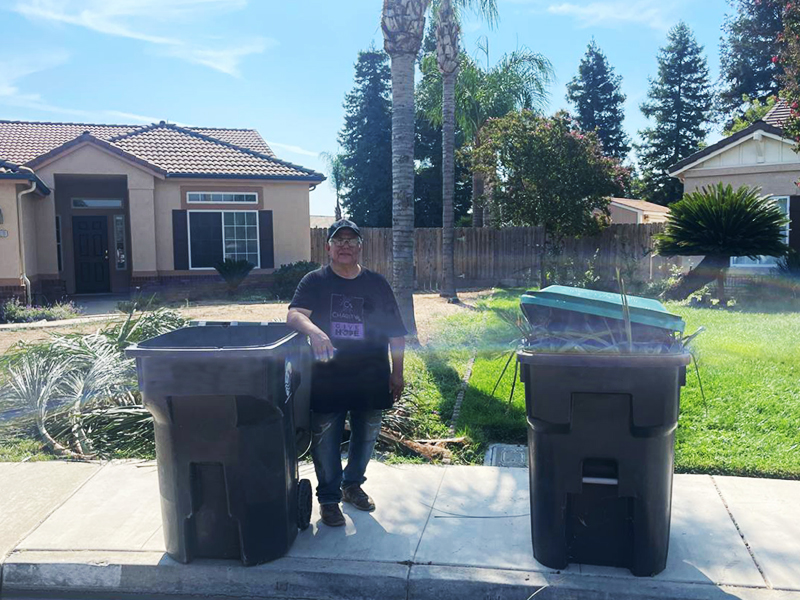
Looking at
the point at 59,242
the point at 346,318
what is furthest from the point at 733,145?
the point at 59,242

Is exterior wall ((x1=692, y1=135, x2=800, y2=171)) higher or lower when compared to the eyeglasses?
higher

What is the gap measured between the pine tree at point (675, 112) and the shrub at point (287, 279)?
32788mm

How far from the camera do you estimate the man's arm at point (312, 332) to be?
4.05m

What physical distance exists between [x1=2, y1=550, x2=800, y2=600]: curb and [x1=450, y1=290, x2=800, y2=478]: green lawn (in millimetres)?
2008

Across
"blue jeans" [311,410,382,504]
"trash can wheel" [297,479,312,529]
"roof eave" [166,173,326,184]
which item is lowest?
"trash can wheel" [297,479,312,529]

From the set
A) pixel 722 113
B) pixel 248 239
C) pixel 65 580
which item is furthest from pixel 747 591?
pixel 722 113

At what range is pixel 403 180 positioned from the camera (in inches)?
414

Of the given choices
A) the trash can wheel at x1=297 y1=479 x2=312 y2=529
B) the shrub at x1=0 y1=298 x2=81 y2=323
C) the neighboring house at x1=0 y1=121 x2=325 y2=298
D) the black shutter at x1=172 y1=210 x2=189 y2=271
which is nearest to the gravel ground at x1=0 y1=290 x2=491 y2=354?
the shrub at x1=0 y1=298 x2=81 y2=323

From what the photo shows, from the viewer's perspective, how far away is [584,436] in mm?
3732

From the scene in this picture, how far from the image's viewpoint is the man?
445cm

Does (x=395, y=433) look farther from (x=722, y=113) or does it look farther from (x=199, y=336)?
(x=722, y=113)

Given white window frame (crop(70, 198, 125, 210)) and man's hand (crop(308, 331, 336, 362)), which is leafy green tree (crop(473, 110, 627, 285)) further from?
man's hand (crop(308, 331, 336, 362))

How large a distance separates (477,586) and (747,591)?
1338mm

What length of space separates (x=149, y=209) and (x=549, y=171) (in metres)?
10.2
